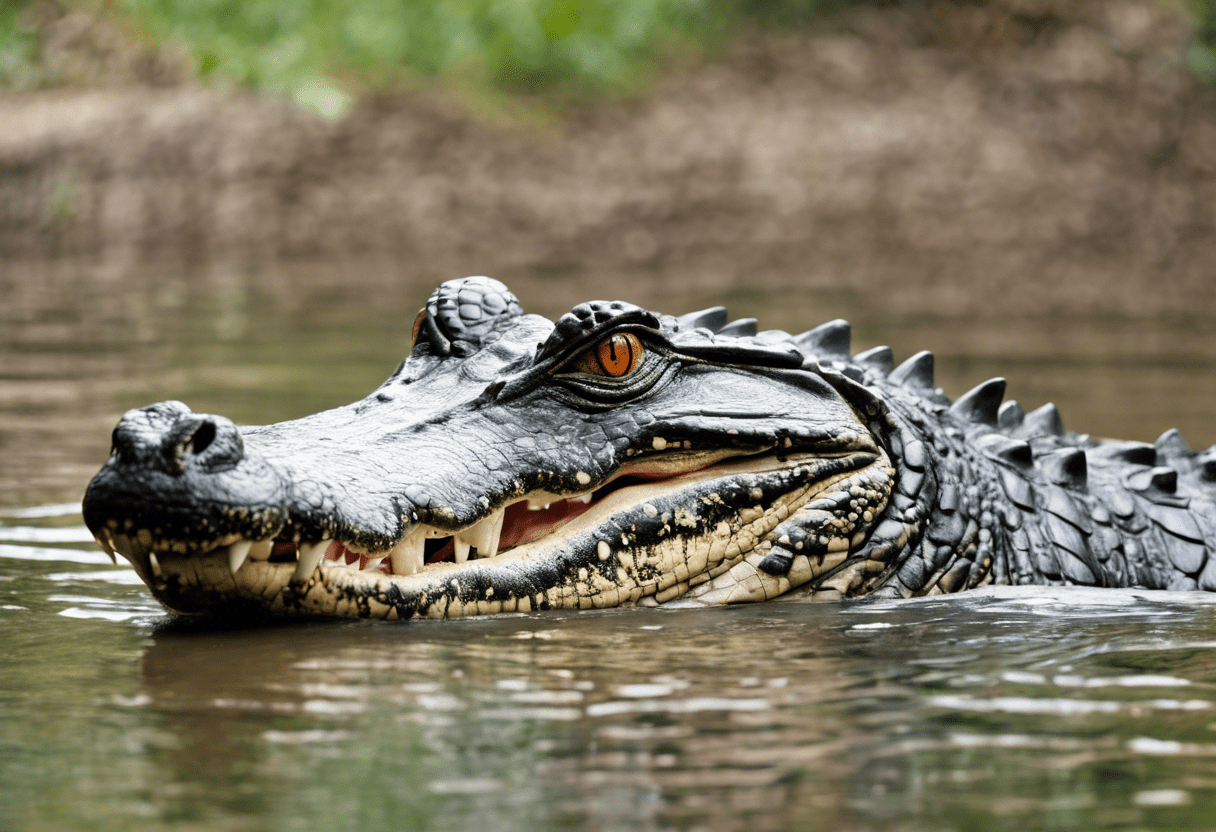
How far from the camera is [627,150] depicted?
19047 millimetres

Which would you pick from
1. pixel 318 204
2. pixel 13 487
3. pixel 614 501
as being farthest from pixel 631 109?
pixel 614 501

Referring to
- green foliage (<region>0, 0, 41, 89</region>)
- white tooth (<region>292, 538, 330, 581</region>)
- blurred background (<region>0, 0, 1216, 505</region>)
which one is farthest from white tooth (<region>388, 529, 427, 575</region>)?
green foliage (<region>0, 0, 41, 89</region>)

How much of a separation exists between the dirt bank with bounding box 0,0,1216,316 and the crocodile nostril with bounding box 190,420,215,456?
532 inches

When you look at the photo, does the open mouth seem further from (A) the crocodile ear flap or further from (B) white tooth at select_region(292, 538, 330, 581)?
(A) the crocodile ear flap

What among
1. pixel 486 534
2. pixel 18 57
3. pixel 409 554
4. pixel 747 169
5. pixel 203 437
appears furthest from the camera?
pixel 18 57

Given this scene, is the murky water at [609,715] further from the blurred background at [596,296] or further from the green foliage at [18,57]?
the green foliage at [18,57]

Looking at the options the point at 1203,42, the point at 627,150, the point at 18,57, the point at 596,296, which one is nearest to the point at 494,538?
the point at 596,296

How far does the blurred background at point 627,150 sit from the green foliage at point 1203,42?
0.12ft

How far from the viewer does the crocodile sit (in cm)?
338

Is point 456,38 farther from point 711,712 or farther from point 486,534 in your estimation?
point 711,712

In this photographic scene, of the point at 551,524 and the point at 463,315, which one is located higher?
the point at 463,315

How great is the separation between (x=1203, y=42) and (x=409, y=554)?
1729cm

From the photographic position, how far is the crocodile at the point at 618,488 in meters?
3.38

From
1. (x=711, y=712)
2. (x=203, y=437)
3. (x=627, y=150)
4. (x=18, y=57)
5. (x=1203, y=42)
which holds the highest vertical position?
(x=18, y=57)
